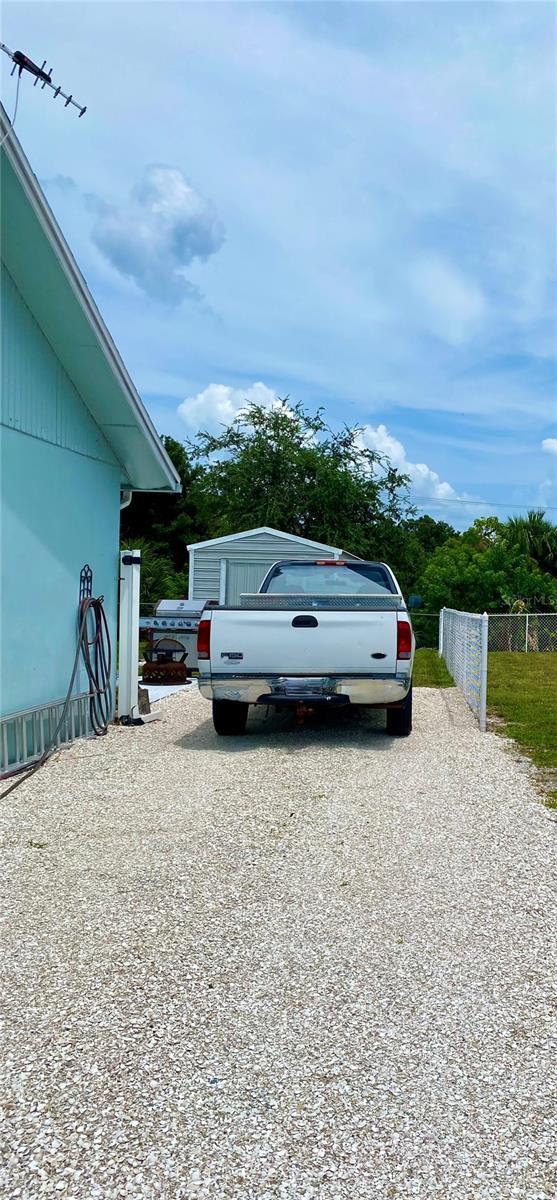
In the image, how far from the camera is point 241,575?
19.1 meters

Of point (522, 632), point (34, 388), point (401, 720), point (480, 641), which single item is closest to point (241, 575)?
point (522, 632)

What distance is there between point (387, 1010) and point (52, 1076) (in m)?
1.15

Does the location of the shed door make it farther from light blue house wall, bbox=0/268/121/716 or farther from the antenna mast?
the antenna mast

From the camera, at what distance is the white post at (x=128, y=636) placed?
8.95 meters

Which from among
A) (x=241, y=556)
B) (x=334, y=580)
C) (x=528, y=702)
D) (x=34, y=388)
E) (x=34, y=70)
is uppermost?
(x=34, y=70)

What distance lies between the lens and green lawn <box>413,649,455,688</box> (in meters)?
13.8

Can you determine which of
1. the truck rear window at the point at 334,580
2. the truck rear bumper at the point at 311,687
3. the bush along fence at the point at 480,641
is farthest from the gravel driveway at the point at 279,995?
the truck rear window at the point at 334,580

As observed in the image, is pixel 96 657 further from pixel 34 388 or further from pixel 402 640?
pixel 402 640

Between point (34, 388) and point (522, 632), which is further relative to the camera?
→ point (522, 632)

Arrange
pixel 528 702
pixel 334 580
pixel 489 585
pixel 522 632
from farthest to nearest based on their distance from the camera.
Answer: pixel 489 585 < pixel 522 632 < pixel 528 702 < pixel 334 580

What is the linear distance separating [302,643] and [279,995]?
4.56 meters

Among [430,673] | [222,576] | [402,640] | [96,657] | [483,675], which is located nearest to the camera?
[402,640]

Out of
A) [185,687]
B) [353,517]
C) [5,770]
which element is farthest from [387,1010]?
[353,517]

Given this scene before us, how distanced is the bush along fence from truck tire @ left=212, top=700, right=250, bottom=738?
264cm
